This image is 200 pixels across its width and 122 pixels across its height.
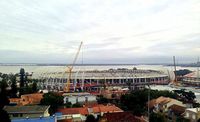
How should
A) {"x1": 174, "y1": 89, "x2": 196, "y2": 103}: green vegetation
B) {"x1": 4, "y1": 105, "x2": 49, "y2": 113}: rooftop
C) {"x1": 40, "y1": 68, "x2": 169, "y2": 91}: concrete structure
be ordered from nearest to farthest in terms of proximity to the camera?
{"x1": 4, "y1": 105, "x2": 49, "y2": 113}: rooftop → {"x1": 174, "y1": 89, "x2": 196, "y2": 103}: green vegetation → {"x1": 40, "y1": 68, "x2": 169, "y2": 91}: concrete structure

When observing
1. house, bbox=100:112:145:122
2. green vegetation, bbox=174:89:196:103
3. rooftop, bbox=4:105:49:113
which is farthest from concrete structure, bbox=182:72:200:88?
rooftop, bbox=4:105:49:113

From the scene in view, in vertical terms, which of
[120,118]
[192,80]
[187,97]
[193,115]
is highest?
[120,118]

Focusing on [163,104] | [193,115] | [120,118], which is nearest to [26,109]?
[120,118]

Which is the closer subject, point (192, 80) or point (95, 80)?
point (95, 80)

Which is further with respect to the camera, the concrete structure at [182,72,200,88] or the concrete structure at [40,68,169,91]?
the concrete structure at [182,72,200,88]

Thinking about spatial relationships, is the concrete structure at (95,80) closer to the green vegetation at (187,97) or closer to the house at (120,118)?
the green vegetation at (187,97)

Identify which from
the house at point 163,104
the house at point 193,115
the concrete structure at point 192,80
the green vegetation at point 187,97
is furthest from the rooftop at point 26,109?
the concrete structure at point 192,80

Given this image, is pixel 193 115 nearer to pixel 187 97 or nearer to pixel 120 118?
pixel 120 118

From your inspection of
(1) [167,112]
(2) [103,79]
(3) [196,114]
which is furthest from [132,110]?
(2) [103,79]

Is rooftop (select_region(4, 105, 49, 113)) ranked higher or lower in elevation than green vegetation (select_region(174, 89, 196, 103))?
higher

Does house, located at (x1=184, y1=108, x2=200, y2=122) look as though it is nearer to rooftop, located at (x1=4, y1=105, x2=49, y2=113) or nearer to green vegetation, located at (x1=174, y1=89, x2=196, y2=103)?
green vegetation, located at (x1=174, y1=89, x2=196, y2=103)

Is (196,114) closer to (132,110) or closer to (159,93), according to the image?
(132,110)

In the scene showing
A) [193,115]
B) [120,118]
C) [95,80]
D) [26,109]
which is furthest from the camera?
[95,80]
